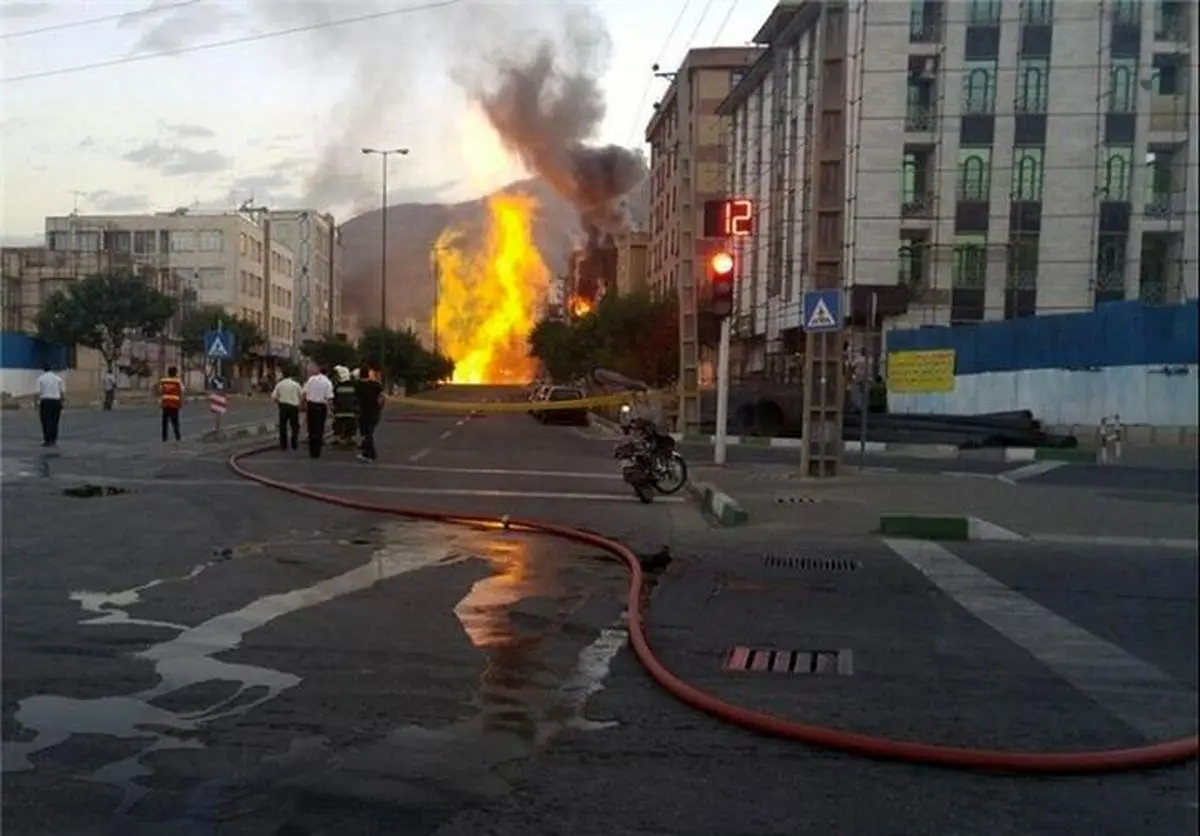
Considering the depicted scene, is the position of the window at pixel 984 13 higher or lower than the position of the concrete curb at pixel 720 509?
higher

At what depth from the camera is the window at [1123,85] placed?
72.2 inches

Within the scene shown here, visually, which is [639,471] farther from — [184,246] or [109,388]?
[109,388]

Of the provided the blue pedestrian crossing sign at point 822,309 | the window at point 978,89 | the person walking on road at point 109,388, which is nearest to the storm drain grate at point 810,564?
the blue pedestrian crossing sign at point 822,309

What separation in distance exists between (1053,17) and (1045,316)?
242 cm

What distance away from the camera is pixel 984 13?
259cm

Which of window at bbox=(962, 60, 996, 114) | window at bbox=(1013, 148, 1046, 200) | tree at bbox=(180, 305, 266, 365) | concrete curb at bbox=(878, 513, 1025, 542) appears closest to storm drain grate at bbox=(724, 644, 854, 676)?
window at bbox=(1013, 148, 1046, 200)

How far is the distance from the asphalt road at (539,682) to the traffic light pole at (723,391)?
679 cm

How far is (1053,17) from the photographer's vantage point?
2.27 meters

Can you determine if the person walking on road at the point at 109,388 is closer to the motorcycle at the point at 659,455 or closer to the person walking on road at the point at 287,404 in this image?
the person walking on road at the point at 287,404

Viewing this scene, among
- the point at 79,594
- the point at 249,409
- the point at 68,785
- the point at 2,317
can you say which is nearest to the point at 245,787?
the point at 68,785

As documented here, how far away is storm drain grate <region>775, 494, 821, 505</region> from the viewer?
13.8 meters

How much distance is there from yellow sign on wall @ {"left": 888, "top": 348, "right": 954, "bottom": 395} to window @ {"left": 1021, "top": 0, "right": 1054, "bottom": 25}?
323 cm

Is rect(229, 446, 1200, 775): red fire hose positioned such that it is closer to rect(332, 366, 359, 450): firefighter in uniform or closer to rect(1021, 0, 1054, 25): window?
rect(1021, 0, 1054, 25): window

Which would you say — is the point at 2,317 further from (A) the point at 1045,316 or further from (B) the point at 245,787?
(A) the point at 1045,316
